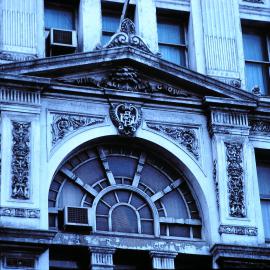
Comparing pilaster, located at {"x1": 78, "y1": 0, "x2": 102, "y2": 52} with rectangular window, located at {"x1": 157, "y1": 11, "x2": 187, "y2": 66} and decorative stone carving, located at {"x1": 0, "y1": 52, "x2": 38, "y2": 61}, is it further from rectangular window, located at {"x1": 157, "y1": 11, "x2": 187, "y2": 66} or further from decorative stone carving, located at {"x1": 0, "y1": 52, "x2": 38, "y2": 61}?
rectangular window, located at {"x1": 157, "y1": 11, "x2": 187, "y2": 66}

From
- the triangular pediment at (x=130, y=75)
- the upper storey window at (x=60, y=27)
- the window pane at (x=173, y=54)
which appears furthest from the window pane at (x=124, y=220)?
the window pane at (x=173, y=54)

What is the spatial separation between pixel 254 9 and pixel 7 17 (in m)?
7.84

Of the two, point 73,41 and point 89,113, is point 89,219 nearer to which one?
point 89,113

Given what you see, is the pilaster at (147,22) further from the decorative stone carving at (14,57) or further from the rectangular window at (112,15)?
the decorative stone carving at (14,57)

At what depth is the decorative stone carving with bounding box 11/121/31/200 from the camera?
105 ft

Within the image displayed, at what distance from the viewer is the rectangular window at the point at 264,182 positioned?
1377 inches

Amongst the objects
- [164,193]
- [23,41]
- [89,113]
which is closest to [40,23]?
[23,41]

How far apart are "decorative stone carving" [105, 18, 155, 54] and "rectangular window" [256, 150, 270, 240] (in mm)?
4440

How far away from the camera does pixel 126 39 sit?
35000 mm

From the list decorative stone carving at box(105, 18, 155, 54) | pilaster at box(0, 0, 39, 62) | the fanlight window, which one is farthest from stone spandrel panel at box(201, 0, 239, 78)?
pilaster at box(0, 0, 39, 62)

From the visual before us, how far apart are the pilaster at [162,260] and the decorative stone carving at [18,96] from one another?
5158 millimetres

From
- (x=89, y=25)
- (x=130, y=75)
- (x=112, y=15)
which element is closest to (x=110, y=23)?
(x=112, y=15)

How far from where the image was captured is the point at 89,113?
34094 mm

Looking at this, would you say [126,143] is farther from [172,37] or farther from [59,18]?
[59,18]
